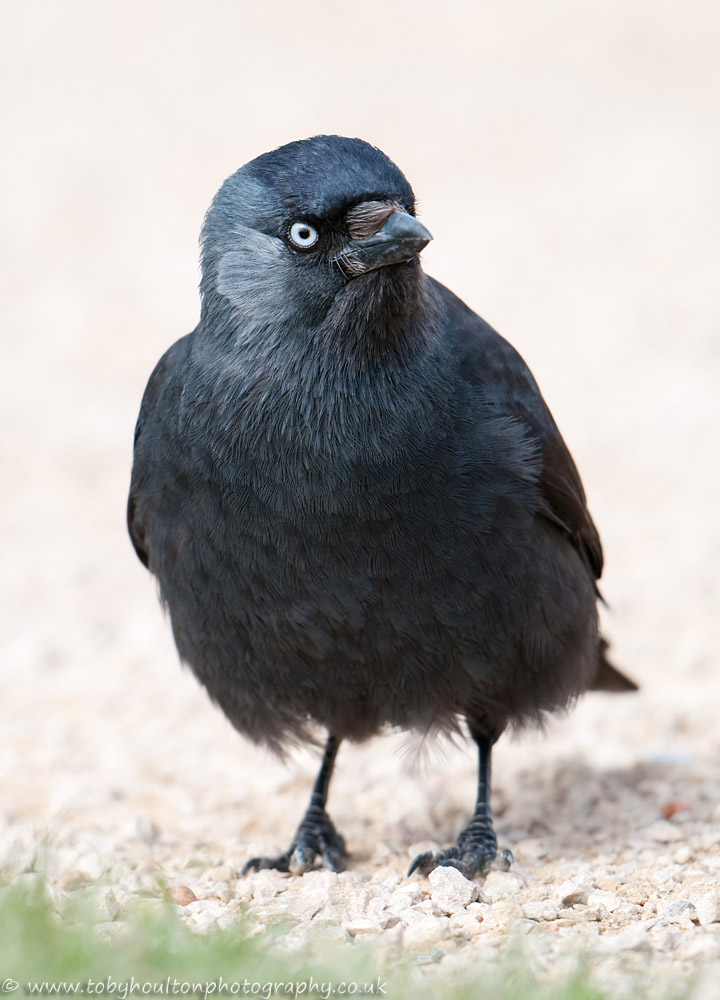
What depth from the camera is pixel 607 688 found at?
7.10 metres

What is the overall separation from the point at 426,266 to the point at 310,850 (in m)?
12.3

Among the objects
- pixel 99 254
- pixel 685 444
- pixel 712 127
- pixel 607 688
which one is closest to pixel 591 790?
pixel 607 688

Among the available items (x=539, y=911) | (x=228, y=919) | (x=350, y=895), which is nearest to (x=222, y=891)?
(x=350, y=895)

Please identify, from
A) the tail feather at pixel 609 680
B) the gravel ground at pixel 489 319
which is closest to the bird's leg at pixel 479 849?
the gravel ground at pixel 489 319

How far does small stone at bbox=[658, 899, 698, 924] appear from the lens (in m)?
4.34

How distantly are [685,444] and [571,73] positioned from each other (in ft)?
41.4

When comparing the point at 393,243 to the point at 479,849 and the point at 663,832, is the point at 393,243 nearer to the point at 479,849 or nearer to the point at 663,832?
the point at 479,849

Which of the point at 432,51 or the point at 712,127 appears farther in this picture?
the point at 432,51

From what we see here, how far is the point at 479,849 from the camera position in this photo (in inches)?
224

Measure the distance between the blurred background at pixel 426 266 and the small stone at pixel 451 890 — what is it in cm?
146

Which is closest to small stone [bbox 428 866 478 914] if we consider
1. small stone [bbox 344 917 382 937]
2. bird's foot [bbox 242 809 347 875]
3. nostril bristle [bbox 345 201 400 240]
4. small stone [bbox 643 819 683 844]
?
small stone [bbox 344 917 382 937]

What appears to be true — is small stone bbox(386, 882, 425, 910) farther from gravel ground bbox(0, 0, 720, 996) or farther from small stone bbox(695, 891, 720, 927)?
small stone bbox(695, 891, 720, 927)

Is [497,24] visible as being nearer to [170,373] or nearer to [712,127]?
[712,127]

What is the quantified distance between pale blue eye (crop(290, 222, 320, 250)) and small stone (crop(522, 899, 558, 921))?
8.50 feet
